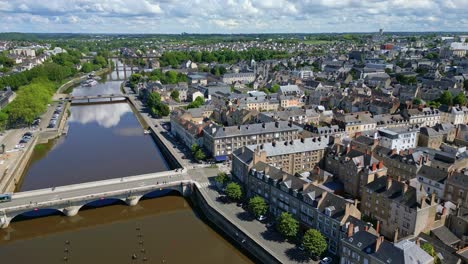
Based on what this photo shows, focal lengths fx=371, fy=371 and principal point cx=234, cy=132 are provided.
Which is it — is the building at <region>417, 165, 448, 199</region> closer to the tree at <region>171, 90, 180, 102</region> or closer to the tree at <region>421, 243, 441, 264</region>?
the tree at <region>421, 243, 441, 264</region>

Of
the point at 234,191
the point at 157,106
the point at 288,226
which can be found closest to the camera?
the point at 288,226

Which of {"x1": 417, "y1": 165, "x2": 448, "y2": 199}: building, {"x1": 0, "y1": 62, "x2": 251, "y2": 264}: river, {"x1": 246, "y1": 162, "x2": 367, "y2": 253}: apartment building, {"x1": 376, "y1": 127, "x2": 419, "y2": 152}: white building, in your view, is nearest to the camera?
{"x1": 246, "y1": 162, "x2": 367, "y2": 253}: apartment building

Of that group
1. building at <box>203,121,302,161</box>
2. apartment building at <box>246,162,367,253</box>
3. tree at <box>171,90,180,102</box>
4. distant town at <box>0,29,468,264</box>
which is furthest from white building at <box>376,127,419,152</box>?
tree at <box>171,90,180,102</box>

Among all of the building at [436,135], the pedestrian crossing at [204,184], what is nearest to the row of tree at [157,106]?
the pedestrian crossing at [204,184]

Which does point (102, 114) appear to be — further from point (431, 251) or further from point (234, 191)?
point (431, 251)

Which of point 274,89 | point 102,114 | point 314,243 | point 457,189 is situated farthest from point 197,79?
point 314,243
